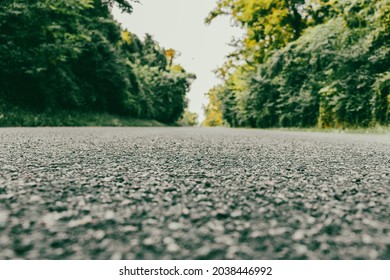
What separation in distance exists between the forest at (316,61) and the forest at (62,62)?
29.1 ft

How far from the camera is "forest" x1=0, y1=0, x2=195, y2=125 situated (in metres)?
14.2

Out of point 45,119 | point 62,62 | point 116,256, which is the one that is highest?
point 62,62

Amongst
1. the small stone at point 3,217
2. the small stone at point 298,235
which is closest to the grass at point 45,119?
the small stone at point 3,217

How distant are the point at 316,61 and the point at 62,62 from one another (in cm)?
1286

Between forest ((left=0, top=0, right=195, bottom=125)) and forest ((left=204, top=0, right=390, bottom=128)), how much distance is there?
886 centimetres

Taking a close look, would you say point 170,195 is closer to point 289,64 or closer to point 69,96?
point 69,96

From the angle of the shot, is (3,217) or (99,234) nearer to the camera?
(99,234)

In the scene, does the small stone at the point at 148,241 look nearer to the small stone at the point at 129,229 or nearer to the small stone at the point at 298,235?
the small stone at the point at 129,229

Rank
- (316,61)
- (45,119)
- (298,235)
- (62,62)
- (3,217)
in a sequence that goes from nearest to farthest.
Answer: (298,235), (3,217), (45,119), (316,61), (62,62)

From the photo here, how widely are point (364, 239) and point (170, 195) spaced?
121 cm

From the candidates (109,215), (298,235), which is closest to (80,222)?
(109,215)

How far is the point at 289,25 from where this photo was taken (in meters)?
24.0

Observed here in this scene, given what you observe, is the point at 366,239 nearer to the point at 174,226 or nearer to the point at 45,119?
the point at 174,226

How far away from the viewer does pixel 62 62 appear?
18297 mm
